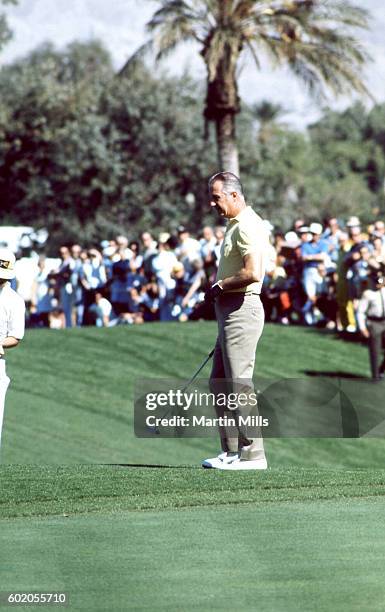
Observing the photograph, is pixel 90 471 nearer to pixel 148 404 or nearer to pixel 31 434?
pixel 148 404

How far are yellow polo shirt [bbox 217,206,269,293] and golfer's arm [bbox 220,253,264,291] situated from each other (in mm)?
16

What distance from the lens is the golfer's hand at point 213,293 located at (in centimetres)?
923

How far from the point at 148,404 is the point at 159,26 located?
2019cm

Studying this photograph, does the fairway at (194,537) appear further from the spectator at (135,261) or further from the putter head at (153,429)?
the spectator at (135,261)

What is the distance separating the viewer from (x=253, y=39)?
29641 mm

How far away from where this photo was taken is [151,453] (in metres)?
18.0

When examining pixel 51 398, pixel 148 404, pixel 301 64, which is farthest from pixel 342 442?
pixel 301 64

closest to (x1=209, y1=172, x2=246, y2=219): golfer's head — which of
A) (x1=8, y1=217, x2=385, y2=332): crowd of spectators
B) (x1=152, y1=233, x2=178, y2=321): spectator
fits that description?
(x1=8, y1=217, x2=385, y2=332): crowd of spectators

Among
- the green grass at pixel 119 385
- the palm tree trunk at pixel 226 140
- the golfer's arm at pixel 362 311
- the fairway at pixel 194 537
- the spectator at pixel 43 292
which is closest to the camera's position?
the fairway at pixel 194 537

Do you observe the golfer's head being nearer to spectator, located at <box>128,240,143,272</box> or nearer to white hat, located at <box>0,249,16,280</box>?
white hat, located at <box>0,249,16,280</box>

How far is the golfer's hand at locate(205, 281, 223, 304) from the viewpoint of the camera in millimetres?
9227

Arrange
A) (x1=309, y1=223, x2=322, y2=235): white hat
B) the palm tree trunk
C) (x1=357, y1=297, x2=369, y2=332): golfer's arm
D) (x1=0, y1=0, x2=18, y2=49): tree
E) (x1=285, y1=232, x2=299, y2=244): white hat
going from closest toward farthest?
(x1=357, y1=297, x2=369, y2=332): golfer's arm, (x1=309, y1=223, x2=322, y2=235): white hat, (x1=285, y1=232, x2=299, y2=244): white hat, the palm tree trunk, (x1=0, y1=0, x2=18, y2=49): tree

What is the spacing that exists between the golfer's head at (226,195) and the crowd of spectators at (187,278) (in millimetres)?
10719

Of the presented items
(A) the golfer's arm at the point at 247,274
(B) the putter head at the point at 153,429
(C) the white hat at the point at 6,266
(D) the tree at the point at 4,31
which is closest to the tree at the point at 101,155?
(D) the tree at the point at 4,31
